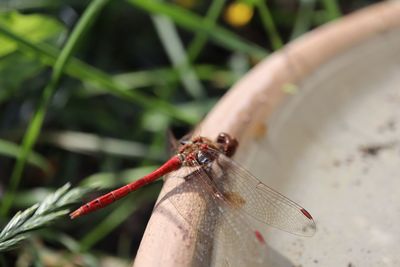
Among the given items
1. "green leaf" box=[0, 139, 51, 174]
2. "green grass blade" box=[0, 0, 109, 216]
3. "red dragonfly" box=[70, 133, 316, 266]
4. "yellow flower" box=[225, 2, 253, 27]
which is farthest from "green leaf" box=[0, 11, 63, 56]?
"yellow flower" box=[225, 2, 253, 27]

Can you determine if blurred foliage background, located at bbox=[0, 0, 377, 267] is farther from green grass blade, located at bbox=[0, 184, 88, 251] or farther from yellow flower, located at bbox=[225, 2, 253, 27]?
green grass blade, located at bbox=[0, 184, 88, 251]

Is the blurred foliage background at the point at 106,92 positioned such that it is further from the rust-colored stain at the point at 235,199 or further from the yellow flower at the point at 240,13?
the rust-colored stain at the point at 235,199

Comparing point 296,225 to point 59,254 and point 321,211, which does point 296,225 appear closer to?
point 321,211

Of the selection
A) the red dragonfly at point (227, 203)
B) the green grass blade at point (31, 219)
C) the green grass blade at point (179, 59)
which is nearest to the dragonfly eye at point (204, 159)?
the red dragonfly at point (227, 203)

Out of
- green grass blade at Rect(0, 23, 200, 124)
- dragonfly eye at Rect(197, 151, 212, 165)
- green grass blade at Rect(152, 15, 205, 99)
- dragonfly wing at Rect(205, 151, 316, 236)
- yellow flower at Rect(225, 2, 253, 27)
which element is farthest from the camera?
yellow flower at Rect(225, 2, 253, 27)

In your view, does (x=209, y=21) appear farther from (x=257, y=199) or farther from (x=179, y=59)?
(x=257, y=199)

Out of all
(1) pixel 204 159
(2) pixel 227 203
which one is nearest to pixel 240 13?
(1) pixel 204 159
